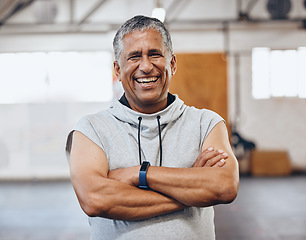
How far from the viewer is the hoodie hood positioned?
55.7 inches

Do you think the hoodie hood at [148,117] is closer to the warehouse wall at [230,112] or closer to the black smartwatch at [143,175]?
the black smartwatch at [143,175]

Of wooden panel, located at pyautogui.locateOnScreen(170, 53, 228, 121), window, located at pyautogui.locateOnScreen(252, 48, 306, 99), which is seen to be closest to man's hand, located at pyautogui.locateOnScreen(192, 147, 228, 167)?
wooden panel, located at pyautogui.locateOnScreen(170, 53, 228, 121)

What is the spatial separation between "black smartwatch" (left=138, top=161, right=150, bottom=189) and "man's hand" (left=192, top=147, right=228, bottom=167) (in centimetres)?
20

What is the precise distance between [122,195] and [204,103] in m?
6.87

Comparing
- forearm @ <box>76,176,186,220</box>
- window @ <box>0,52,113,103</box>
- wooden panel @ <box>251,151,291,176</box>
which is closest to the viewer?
forearm @ <box>76,176,186,220</box>

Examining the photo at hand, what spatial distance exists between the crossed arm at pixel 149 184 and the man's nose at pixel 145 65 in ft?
1.13

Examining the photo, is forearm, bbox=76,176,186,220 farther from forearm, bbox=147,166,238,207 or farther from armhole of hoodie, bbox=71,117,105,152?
armhole of hoodie, bbox=71,117,105,152

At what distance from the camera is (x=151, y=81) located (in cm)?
140

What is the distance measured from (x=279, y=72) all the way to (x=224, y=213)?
4.18 metres

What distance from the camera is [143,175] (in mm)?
1310

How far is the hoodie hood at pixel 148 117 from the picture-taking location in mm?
1416

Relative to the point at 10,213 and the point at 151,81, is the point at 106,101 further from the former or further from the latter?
the point at 151,81

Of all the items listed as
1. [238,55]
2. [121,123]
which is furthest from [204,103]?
[121,123]

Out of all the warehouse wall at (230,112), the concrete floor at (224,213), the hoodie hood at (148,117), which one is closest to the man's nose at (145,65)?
the hoodie hood at (148,117)
